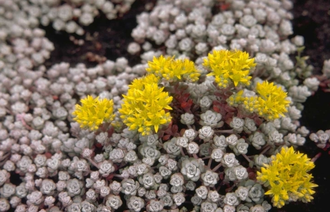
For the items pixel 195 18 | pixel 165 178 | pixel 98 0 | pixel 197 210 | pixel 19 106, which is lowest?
pixel 197 210

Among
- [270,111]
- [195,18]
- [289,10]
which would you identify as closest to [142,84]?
[270,111]

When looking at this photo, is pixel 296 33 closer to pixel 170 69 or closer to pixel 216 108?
pixel 216 108

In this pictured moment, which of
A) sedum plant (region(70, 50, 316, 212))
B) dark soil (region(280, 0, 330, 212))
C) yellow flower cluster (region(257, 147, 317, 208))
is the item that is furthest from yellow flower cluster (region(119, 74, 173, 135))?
dark soil (region(280, 0, 330, 212))

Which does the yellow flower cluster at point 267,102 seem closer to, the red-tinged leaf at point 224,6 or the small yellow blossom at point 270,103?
the small yellow blossom at point 270,103

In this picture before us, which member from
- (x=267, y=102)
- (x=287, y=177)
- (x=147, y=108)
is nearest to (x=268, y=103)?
(x=267, y=102)

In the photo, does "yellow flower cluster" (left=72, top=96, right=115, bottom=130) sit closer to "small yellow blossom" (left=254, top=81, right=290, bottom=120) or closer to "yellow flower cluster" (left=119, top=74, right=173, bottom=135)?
"yellow flower cluster" (left=119, top=74, right=173, bottom=135)

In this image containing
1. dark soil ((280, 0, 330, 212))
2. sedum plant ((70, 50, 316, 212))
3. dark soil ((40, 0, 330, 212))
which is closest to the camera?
sedum plant ((70, 50, 316, 212))

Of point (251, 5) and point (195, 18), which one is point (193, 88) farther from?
point (251, 5)
